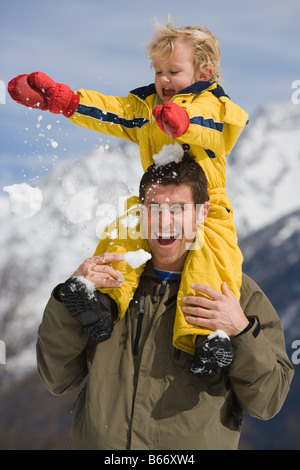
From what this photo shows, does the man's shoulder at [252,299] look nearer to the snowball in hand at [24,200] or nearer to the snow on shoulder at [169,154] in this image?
the snow on shoulder at [169,154]

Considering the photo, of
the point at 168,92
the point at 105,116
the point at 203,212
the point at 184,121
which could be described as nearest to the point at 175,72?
the point at 168,92

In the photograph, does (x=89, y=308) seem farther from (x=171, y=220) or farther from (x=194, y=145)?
(x=194, y=145)

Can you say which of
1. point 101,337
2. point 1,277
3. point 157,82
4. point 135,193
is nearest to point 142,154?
point 135,193

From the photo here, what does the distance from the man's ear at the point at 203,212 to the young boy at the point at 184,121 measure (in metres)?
0.02

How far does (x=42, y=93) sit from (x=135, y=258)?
73 cm

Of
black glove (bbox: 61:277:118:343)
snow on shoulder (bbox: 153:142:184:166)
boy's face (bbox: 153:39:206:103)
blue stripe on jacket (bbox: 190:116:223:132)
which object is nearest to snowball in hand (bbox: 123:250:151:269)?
black glove (bbox: 61:277:118:343)

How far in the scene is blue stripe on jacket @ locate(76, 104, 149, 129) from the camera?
2141 millimetres

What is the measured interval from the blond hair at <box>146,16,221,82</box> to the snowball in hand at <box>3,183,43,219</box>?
690mm

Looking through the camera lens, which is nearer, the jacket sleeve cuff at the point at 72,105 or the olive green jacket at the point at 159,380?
the olive green jacket at the point at 159,380

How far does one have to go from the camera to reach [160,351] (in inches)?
72.4

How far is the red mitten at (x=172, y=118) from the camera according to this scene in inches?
67.5

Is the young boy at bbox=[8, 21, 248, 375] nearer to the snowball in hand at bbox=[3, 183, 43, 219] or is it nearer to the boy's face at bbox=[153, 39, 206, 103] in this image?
the boy's face at bbox=[153, 39, 206, 103]

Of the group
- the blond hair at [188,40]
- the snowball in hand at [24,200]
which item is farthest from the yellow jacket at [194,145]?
the snowball in hand at [24,200]

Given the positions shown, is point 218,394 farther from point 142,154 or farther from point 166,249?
point 142,154
